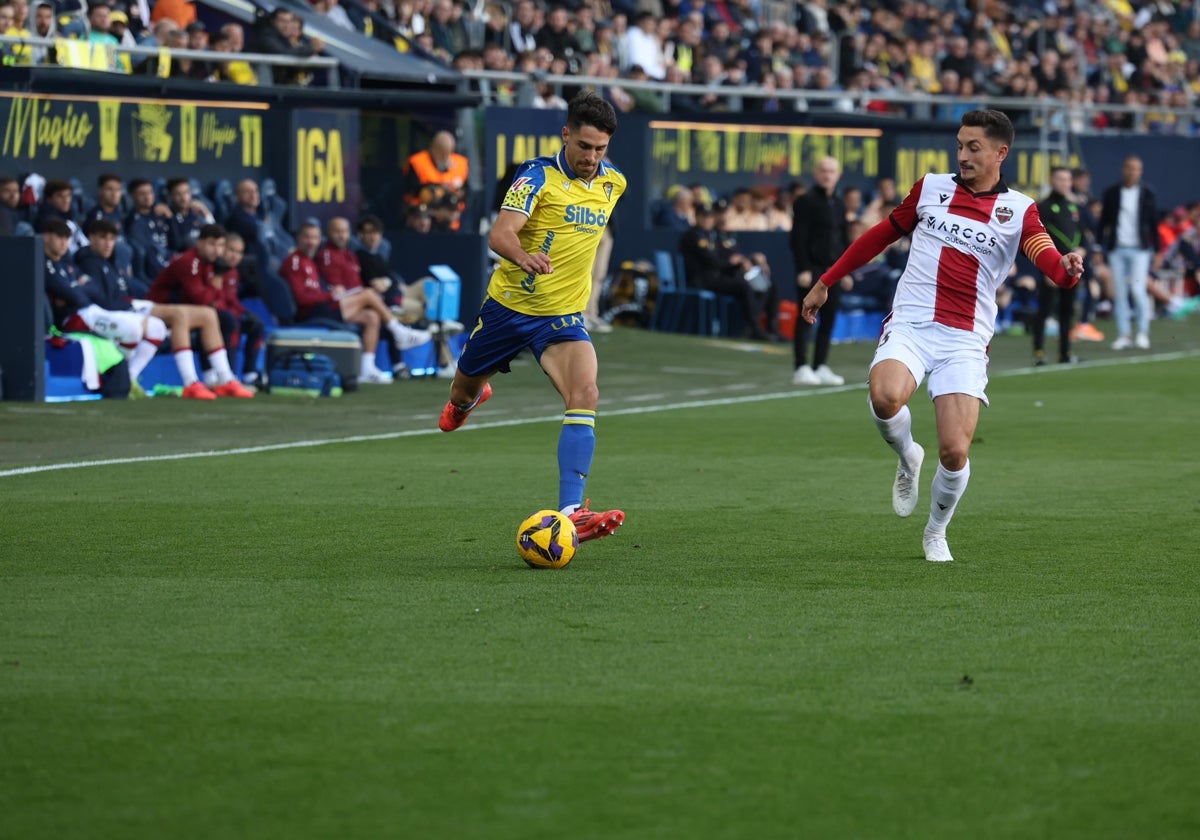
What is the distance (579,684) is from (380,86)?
1717 centimetres

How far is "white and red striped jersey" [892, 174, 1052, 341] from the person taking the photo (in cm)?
880

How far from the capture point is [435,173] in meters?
22.0

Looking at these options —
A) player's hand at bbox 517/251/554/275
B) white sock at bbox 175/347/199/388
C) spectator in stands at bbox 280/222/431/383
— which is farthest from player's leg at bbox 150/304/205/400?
player's hand at bbox 517/251/554/275

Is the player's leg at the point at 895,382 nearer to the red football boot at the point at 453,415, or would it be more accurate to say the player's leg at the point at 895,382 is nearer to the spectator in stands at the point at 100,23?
the red football boot at the point at 453,415

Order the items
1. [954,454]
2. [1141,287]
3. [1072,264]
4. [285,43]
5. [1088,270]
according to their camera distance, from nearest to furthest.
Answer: [1072,264], [954,454], [285,43], [1141,287], [1088,270]

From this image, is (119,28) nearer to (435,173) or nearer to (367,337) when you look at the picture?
(435,173)

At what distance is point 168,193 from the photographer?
1862 centimetres

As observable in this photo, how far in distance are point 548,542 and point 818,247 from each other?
11.8 metres

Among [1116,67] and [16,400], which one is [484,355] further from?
[1116,67]

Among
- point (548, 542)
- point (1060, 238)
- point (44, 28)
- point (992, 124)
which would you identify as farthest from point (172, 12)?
point (548, 542)

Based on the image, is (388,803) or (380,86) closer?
(388,803)

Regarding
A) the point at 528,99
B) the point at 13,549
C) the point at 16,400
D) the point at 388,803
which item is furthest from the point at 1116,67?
the point at 388,803

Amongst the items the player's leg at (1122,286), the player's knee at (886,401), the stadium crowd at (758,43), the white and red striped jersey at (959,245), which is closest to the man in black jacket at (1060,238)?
the player's leg at (1122,286)

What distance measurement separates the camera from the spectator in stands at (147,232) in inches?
707
